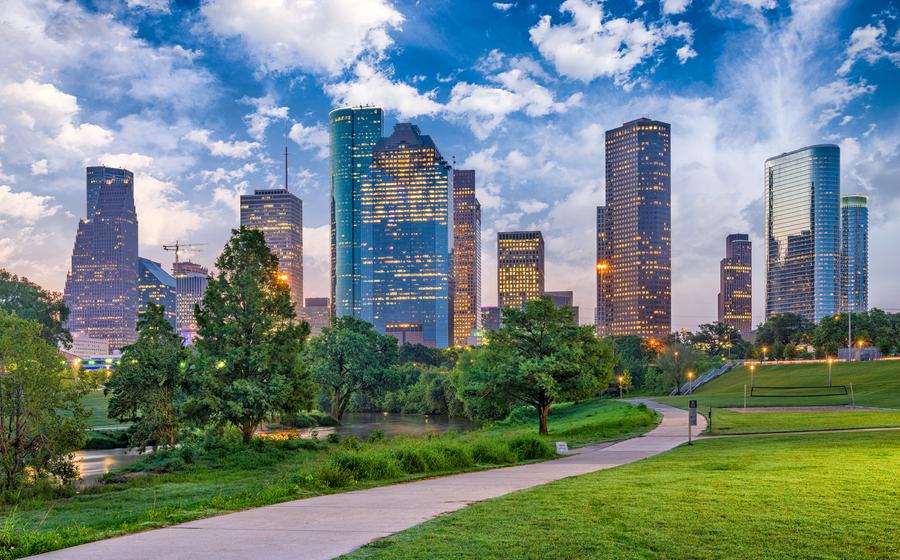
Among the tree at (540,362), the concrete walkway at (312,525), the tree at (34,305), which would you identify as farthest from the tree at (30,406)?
the tree at (34,305)

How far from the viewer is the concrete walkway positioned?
8781 mm

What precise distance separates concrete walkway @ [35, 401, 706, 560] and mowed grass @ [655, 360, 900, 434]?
21287 millimetres

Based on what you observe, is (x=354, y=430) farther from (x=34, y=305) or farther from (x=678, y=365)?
(x=34, y=305)

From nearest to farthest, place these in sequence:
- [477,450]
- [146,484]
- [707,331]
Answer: [477,450]
[146,484]
[707,331]

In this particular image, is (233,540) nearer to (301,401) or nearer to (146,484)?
(146,484)

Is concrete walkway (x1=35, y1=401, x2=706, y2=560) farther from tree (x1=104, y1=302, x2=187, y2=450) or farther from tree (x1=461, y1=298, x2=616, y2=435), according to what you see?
tree (x1=104, y1=302, x2=187, y2=450)

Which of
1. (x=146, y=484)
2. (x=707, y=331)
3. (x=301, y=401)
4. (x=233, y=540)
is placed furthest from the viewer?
(x=707, y=331)

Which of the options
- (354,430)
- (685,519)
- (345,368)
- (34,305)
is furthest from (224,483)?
(34,305)

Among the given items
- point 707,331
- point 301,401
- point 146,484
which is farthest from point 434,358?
point 146,484

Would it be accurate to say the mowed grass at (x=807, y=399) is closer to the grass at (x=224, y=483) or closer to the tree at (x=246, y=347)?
the grass at (x=224, y=483)

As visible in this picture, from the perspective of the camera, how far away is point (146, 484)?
2467 cm

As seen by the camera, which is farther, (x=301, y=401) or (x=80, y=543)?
(x=301, y=401)

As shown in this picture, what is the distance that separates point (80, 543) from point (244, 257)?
30.4m

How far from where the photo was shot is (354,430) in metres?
57.8
